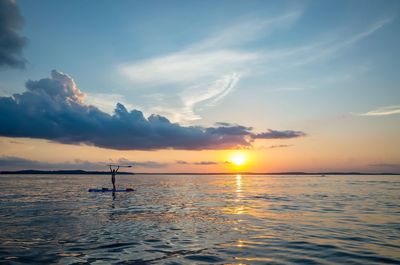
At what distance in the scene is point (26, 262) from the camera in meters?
17.8

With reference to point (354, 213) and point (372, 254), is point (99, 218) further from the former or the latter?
point (354, 213)

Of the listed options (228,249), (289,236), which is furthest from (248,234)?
(228,249)

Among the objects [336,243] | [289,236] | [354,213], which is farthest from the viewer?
[354,213]

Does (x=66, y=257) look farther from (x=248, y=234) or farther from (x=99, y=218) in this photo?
(x=99, y=218)

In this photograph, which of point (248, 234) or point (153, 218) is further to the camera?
point (153, 218)

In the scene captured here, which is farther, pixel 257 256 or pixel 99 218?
pixel 99 218

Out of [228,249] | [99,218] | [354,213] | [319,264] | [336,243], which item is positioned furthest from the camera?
[354,213]

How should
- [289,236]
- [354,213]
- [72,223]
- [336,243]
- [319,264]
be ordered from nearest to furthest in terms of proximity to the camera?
[319,264] < [336,243] < [289,236] < [72,223] < [354,213]

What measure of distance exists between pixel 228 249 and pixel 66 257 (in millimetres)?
9600

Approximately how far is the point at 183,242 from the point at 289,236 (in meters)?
8.21

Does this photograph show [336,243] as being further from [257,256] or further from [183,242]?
[183,242]

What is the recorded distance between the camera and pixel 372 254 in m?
20.0

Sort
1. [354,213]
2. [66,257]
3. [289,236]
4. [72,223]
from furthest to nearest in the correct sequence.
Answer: [354,213] → [72,223] → [289,236] → [66,257]

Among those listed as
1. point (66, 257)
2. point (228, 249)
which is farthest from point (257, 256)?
point (66, 257)
